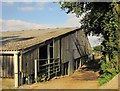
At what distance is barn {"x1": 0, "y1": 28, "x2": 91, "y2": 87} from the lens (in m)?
24.0

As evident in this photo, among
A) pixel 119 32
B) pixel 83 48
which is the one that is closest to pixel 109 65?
pixel 119 32

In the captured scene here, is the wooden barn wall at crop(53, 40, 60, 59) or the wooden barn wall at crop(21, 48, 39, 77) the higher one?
the wooden barn wall at crop(53, 40, 60, 59)

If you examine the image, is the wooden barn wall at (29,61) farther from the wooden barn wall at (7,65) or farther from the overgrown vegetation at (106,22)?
the overgrown vegetation at (106,22)

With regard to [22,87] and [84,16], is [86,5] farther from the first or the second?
[22,87]

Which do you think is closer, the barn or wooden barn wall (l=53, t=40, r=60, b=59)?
the barn

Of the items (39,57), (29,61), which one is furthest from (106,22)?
(39,57)

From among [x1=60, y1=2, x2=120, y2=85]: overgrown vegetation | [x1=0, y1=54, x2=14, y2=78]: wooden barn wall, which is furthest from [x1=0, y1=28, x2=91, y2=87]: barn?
[x1=60, y1=2, x2=120, y2=85]: overgrown vegetation

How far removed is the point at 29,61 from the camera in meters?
25.1

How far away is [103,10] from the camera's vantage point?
2364 cm

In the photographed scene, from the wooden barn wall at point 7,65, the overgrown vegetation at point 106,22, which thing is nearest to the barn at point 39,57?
the wooden barn wall at point 7,65

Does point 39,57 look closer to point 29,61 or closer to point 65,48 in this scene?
point 29,61

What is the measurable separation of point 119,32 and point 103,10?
163 inches

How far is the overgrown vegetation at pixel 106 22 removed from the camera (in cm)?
2082

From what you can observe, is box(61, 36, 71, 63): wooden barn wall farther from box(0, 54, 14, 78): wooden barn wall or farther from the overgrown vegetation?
box(0, 54, 14, 78): wooden barn wall
